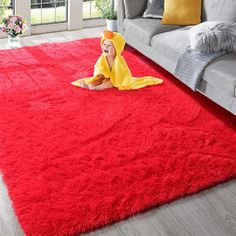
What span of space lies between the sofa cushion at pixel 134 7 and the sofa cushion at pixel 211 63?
54 centimetres

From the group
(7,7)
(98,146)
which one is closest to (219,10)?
(98,146)

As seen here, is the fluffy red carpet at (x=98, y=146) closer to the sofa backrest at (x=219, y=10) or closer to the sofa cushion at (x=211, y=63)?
the sofa cushion at (x=211, y=63)

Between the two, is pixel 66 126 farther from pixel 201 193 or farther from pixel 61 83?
pixel 201 193

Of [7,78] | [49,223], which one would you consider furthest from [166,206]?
[7,78]

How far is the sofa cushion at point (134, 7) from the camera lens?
4.36m

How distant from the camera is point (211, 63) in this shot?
334cm

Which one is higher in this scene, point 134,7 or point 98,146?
point 134,7

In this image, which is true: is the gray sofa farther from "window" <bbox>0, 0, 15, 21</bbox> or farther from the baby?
"window" <bbox>0, 0, 15, 21</bbox>

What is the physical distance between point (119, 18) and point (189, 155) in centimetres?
217

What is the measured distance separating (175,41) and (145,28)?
0.47 metres

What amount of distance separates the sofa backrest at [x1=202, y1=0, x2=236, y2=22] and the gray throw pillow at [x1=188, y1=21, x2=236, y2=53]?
315 mm

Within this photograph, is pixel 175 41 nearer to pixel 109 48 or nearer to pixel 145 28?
pixel 145 28

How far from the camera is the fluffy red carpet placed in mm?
2359

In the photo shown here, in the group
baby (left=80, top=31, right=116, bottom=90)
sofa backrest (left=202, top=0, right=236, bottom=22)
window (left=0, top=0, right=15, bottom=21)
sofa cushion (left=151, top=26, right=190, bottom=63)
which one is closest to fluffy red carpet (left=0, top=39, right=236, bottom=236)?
baby (left=80, top=31, right=116, bottom=90)
